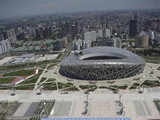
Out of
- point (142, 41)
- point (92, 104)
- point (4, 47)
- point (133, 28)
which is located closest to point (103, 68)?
point (92, 104)

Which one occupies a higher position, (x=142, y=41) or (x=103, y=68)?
(x=142, y=41)

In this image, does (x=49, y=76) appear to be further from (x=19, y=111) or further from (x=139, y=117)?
(x=139, y=117)

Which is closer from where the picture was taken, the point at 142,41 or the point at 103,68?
the point at 103,68

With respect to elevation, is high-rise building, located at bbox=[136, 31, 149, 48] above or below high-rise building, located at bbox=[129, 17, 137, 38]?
below

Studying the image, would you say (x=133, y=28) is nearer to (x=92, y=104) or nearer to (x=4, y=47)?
(x=4, y=47)

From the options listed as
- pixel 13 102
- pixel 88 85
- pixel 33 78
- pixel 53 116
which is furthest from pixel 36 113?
pixel 33 78

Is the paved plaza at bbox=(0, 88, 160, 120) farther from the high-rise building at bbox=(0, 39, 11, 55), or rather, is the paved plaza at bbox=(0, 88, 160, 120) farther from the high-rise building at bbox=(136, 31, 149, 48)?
the high-rise building at bbox=(0, 39, 11, 55)

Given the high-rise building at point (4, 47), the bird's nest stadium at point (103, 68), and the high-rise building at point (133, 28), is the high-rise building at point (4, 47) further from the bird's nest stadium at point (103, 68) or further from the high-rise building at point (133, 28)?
the high-rise building at point (133, 28)

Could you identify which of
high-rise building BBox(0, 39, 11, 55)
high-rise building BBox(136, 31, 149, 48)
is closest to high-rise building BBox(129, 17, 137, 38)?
high-rise building BBox(136, 31, 149, 48)

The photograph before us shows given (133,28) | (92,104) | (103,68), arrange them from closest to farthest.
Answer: (92,104) → (103,68) → (133,28)

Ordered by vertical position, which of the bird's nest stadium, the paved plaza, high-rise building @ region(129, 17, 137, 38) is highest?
high-rise building @ region(129, 17, 137, 38)

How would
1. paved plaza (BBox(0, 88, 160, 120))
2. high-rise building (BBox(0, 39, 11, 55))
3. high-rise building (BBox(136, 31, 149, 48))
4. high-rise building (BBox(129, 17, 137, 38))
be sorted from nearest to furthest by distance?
paved plaza (BBox(0, 88, 160, 120)) → high-rise building (BBox(136, 31, 149, 48)) → high-rise building (BBox(0, 39, 11, 55)) → high-rise building (BBox(129, 17, 137, 38))

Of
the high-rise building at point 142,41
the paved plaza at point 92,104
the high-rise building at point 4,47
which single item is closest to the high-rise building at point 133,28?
the high-rise building at point 142,41
